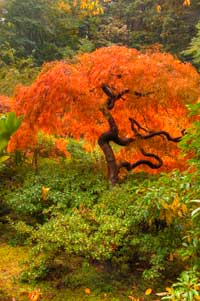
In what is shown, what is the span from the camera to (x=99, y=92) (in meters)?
6.74

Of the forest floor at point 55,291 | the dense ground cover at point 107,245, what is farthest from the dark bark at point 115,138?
the forest floor at point 55,291

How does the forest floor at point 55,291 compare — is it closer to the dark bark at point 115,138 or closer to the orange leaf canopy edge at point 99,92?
the dark bark at point 115,138

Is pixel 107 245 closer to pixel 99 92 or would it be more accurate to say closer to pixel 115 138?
pixel 115 138

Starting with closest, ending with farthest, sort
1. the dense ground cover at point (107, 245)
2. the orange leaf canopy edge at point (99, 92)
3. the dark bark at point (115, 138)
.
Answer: the dense ground cover at point (107, 245)
the orange leaf canopy edge at point (99, 92)
the dark bark at point (115, 138)

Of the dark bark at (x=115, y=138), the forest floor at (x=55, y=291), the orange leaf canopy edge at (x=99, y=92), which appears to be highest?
the orange leaf canopy edge at (x=99, y=92)

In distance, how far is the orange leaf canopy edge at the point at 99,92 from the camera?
6.24 m

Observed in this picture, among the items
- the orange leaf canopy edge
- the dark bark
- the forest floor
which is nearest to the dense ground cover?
the forest floor

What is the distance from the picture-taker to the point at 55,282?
538cm

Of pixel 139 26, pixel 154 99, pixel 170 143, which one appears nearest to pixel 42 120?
pixel 154 99

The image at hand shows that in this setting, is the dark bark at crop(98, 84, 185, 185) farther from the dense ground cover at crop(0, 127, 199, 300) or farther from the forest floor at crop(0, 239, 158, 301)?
the forest floor at crop(0, 239, 158, 301)

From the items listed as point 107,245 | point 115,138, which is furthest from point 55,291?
point 115,138

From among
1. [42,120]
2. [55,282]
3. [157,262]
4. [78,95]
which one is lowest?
[55,282]

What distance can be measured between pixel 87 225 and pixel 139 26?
60.0 feet

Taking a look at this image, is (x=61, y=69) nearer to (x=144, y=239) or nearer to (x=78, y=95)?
(x=78, y=95)
